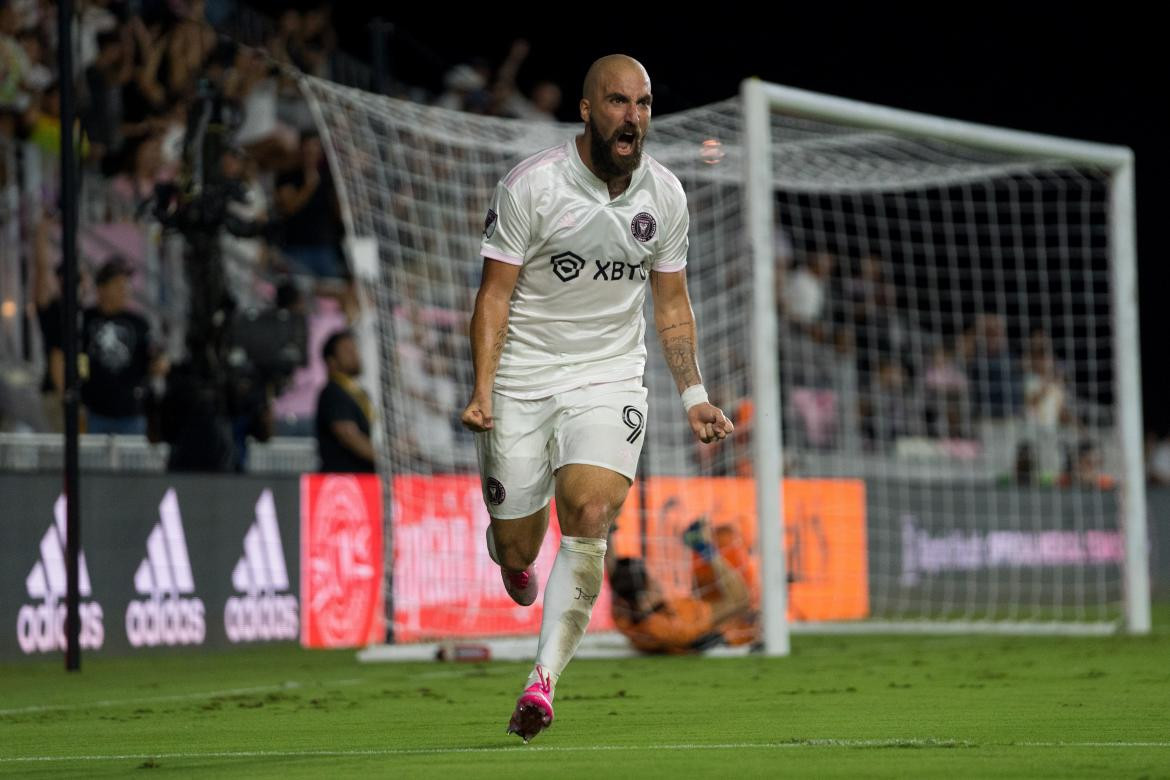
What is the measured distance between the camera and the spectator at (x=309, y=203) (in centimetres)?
1623

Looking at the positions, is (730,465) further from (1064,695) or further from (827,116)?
(1064,695)

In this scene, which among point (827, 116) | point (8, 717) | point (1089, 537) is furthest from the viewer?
point (1089, 537)

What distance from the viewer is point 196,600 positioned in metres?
12.1

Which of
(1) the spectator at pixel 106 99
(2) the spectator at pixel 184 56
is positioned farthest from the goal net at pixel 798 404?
(2) the spectator at pixel 184 56

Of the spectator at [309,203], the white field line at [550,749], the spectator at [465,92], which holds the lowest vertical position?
the white field line at [550,749]

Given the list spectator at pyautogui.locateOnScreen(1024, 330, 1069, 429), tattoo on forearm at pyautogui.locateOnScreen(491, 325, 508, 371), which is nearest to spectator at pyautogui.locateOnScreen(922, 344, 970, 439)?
spectator at pyautogui.locateOnScreen(1024, 330, 1069, 429)

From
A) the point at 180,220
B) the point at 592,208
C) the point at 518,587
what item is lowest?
the point at 518,587

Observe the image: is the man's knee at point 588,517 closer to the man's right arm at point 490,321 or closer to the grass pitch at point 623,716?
the man's right arm at point 490,321

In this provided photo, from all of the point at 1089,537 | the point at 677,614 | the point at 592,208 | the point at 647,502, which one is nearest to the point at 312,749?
Answer: the point at 592,208

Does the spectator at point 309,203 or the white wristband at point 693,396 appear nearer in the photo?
the white wristband at point 693,396

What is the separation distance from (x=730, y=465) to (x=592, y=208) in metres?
7.30

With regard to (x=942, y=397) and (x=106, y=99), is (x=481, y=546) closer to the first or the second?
(x=106, y=99)

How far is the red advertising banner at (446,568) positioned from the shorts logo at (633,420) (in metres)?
5.97

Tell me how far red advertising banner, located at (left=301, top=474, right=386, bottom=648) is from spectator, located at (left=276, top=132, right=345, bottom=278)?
12.8 feet
